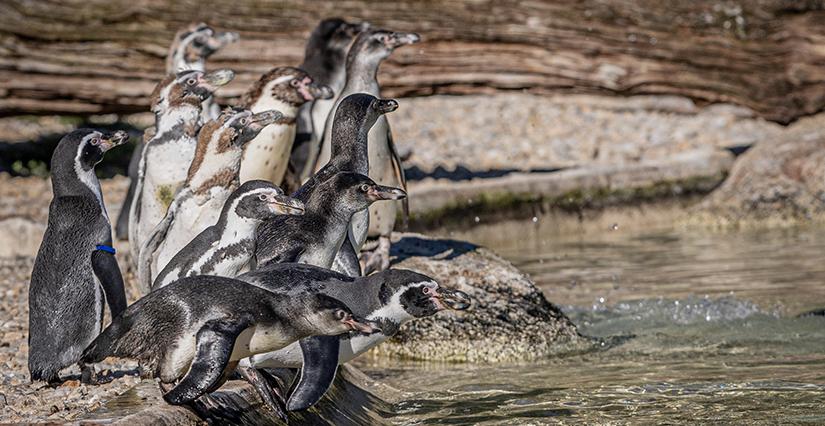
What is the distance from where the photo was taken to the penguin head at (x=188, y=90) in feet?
23.0

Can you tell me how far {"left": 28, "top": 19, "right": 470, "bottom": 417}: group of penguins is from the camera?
4.36 metres

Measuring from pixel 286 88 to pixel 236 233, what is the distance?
226 cm

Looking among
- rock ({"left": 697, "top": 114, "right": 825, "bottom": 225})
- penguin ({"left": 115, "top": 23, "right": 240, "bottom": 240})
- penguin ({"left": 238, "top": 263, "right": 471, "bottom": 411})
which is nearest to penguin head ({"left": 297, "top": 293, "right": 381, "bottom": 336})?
penguin ({"left": 238, "top": 263, "right": 471, "bottom": 411})

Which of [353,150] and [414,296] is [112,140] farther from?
[414,296]

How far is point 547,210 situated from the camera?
1221cm

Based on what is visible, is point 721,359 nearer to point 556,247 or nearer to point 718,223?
point 556,247

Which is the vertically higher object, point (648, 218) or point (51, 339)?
point (51, 339)

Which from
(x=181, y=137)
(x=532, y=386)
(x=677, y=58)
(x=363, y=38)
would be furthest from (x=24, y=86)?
(x=532, y=386)

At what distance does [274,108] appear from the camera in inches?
295

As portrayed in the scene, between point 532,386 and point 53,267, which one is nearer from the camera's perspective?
point 53,267

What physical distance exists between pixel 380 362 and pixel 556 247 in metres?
4.82

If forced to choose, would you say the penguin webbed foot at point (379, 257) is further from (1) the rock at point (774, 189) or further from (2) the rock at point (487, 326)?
(1) the rock at point (774, 189)

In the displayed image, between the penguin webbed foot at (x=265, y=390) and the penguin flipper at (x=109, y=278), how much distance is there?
912mm

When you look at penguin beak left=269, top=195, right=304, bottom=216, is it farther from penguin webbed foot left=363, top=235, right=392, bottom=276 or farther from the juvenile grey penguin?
penguin webbed foot left=363, top=235, right=392, bottom=276
